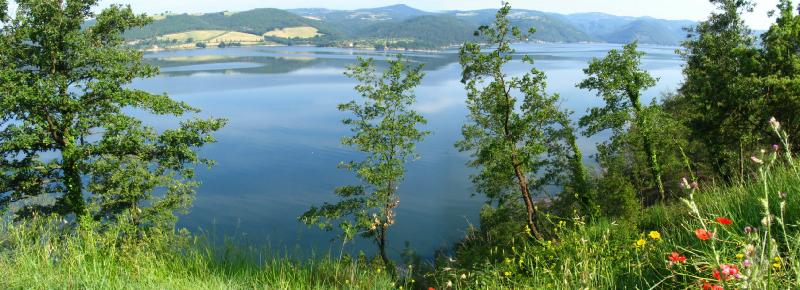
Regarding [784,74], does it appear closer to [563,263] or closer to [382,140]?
[382,140]

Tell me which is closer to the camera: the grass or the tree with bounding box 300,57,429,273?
the grass

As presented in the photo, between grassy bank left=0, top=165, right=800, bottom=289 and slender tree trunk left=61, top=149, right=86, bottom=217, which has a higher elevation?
grassy bank left=0, top=165, right=800, bottom=289

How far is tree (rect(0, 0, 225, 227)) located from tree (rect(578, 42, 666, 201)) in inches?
662

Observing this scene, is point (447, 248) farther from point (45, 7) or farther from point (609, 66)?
point (45, 7)

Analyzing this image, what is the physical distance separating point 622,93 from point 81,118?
21.8 m

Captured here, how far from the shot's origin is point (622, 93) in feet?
77.3

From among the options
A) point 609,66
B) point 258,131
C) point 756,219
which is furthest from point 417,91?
point 756,219

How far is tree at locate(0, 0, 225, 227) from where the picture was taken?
46.1 feet

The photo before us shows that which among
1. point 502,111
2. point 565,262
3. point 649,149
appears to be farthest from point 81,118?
point 649,149

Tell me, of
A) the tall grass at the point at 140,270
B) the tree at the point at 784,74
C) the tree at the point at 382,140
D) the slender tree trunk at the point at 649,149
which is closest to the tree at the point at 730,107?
the tree at the point at 784,74

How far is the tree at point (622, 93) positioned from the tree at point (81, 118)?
16812 millimetres

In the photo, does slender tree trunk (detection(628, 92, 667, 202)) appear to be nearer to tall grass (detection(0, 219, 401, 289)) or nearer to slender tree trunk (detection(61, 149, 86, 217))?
tall grass (detection(0, 219, 401, 289))

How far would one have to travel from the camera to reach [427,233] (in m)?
35.4

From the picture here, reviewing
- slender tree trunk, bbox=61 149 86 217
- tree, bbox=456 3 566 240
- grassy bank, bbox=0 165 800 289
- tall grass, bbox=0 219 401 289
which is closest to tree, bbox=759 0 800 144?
tree, bbox=456 3 566 240
